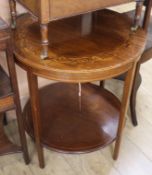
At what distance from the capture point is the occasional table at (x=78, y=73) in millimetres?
942

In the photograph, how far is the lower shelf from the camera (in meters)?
1.31

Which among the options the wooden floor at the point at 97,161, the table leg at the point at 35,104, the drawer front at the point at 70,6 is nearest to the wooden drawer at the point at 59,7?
the drawer front at the point at 70,6

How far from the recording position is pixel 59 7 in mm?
865

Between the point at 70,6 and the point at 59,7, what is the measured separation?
4 centimetres

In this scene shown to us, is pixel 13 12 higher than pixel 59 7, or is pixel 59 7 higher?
pixel 59 7

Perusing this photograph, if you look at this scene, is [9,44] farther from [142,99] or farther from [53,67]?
[142,99]

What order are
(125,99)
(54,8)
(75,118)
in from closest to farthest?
(54,8) → (125,99) → (75,118)

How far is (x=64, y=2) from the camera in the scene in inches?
34.0

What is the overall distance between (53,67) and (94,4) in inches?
10.3

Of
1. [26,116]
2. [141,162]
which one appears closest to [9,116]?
[26,116]

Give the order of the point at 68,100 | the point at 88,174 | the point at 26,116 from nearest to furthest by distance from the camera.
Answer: the point at 88,174, the point at 26,116, the point at 68,100

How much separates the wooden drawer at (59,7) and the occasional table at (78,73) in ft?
0.48

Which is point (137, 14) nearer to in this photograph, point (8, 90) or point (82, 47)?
point (82, 47)

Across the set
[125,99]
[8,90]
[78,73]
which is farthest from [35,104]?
[125,99]
